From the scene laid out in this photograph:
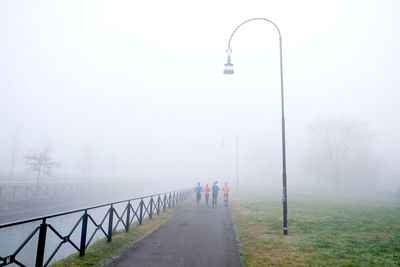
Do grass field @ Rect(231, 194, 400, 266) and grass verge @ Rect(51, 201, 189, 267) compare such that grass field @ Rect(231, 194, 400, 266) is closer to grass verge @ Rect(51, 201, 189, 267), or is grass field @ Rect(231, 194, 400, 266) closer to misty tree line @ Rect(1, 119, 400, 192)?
grass verge @ Rect(51, 201, 189, 267)

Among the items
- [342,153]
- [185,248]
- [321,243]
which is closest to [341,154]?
[342,153]

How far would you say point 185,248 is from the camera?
27.6ft

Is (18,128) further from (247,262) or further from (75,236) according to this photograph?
(247,262)

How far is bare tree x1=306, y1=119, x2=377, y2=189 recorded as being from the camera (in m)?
44.5

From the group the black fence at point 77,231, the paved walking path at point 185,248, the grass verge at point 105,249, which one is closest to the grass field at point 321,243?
the paved walking path at point 185,248

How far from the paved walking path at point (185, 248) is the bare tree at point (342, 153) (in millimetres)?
40358

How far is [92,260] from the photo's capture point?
7020mm

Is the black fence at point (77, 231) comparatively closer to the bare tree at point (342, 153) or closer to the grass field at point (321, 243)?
the grass field at point (321, 243)

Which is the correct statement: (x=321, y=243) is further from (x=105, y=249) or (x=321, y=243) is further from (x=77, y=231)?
(x=77, y=231)

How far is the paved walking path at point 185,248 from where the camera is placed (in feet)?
22.9

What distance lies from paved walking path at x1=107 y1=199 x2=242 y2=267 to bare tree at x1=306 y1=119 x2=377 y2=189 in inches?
1589

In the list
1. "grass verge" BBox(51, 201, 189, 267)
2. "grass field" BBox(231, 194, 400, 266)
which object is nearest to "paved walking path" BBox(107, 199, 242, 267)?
"grass verge" BBox(51, 201, 189, 267)

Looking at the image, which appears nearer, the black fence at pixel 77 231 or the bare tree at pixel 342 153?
the black fence at pixel 77 231

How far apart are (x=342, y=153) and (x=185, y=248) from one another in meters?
44.7
